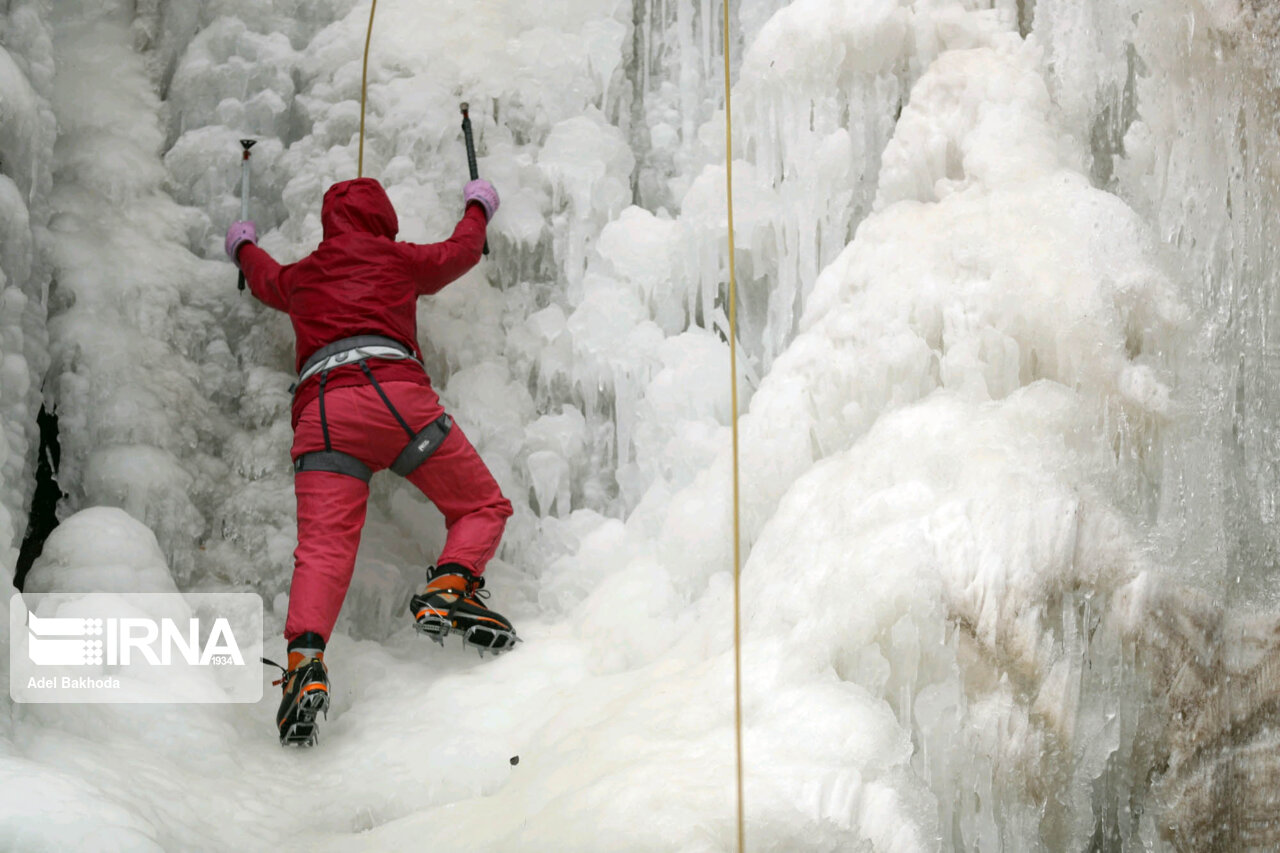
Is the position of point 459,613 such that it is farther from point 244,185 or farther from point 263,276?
point 244,185

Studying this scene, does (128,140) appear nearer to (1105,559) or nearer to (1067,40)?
(1067,40)

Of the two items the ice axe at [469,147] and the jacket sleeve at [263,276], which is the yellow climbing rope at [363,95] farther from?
the jacket sleeve at [263,276]

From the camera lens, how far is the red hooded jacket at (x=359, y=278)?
3.16 meters

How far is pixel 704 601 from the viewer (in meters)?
2.86

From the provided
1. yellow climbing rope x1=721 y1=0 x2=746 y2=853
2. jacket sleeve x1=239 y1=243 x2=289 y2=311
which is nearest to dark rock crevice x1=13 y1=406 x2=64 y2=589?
jacket sleeve x1=239 y1=243 x2=289 y2=311

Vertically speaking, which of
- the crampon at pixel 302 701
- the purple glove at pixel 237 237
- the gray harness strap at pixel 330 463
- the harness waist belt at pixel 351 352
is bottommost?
the crampon at pixel 302 701

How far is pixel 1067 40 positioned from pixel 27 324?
9.95 ft

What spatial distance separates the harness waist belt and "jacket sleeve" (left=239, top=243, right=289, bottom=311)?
0.31 m

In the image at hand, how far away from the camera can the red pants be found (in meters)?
2.87

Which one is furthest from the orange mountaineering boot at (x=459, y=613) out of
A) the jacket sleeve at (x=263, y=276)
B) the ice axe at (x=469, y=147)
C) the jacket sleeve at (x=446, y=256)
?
the ice axe at (x=469, y=147)

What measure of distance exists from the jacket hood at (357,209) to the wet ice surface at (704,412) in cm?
30

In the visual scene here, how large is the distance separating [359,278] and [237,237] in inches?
22.9

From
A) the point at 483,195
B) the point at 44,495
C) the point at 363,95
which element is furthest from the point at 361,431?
the point at 363,95

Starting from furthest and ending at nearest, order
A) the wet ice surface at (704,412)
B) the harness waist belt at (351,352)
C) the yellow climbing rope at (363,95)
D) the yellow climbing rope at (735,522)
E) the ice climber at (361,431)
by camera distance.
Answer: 1. the yellow climbing rope at (363,95)
2. the harness waist belt at (351,352)
3. the ice climber at (361,431)
4. the wet ice surface at (704,412)
5. the yellow climbing rope at (735,522)
